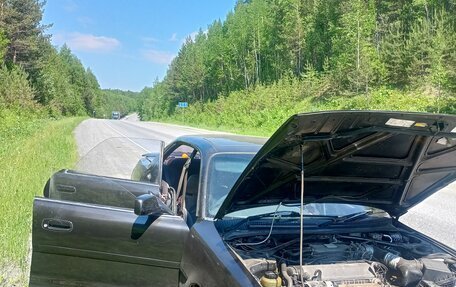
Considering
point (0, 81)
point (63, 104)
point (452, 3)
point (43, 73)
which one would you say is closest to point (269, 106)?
point (452, 3)

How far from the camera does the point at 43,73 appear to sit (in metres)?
55.3

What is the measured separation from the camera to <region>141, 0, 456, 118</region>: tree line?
33875 millimetres

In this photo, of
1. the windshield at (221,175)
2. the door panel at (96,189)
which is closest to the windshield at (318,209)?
the windshield at (221,175)

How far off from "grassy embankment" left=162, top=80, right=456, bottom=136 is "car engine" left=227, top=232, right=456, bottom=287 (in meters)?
23.8

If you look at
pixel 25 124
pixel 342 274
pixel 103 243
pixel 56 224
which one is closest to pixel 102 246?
pixel 103 243

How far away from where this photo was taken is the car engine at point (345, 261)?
240cm

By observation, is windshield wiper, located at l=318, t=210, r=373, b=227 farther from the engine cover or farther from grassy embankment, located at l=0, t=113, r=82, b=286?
grassy embankment, located at l=0, t=113, r=82, b=286

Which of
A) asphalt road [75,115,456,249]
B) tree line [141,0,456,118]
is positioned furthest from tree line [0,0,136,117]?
asphalt road [75,115,456,249]

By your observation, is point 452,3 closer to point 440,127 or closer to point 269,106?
point 269,106

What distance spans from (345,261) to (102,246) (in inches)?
63.7

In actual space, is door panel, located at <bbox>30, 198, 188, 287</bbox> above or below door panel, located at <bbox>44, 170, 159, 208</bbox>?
below

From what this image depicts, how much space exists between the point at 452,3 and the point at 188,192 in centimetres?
4665

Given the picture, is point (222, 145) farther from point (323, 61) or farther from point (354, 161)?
point (323, 61)

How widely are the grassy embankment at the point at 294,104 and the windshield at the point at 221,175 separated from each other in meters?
24.0
